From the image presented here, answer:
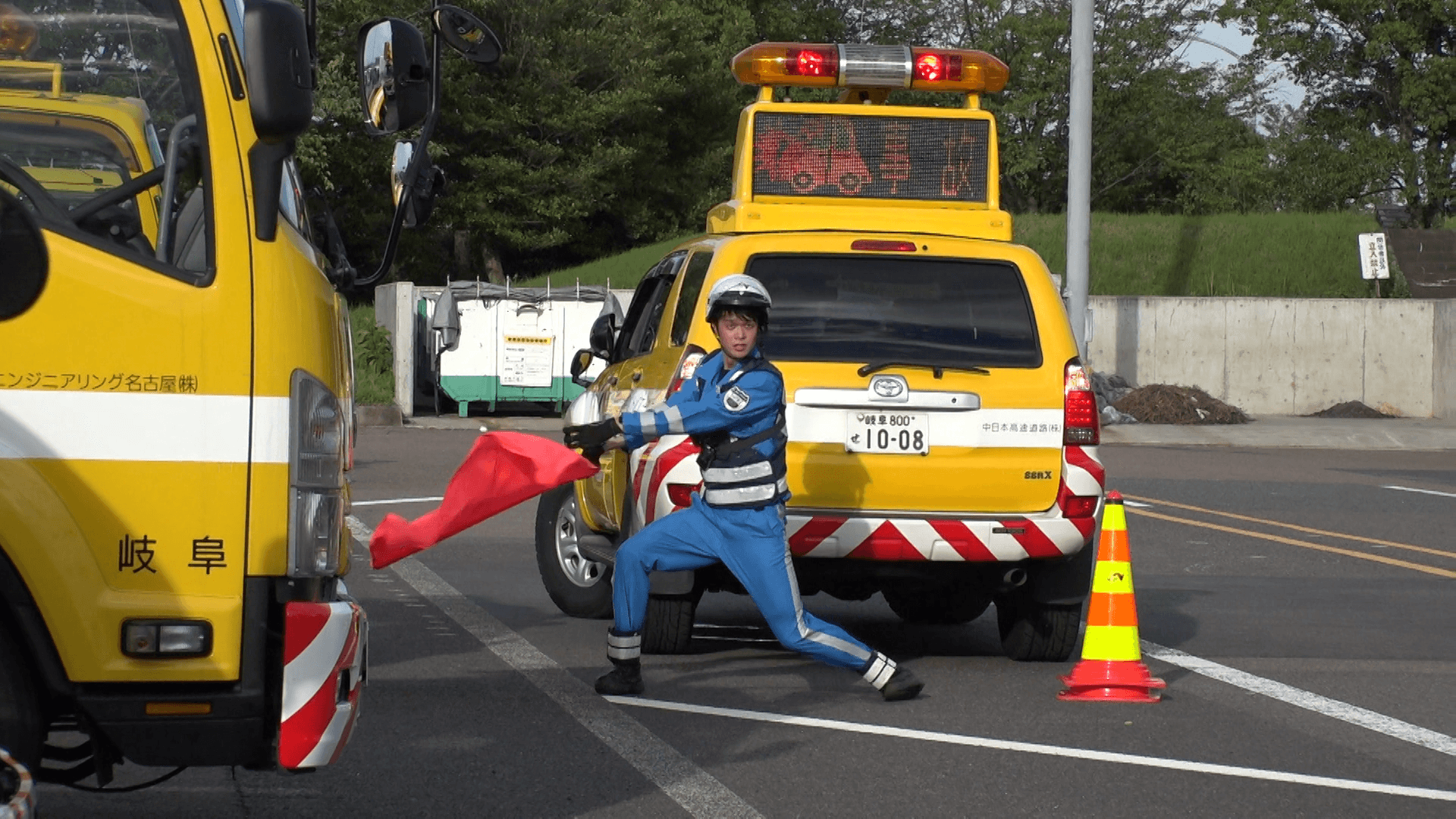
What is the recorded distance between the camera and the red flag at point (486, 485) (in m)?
5.70

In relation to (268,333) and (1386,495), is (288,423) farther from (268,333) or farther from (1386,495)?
(1386,495)

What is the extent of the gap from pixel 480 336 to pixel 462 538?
555 inches

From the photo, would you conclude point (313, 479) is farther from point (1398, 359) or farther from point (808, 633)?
point (1398, 359)

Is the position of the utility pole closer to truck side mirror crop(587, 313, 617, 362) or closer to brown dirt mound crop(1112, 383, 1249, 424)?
brown dirt mound crop(1112, 383, 1249, 424)

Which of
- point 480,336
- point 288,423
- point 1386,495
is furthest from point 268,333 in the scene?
point 480,336

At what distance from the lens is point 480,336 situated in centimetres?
2683

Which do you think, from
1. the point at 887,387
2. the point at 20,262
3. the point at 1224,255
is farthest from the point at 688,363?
the point at 1224,255

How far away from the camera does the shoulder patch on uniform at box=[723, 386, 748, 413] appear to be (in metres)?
7.00

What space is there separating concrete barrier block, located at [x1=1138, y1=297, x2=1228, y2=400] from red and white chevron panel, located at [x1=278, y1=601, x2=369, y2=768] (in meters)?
27.3

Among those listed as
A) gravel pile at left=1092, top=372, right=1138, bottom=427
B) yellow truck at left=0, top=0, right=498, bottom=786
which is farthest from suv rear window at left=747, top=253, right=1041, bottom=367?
gravel pile at left=1092, top=372, right=1138, bottom=427

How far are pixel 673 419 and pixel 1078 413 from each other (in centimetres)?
204

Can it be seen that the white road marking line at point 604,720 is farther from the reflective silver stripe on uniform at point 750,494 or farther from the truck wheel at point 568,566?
the reflective silver stripe on uniform at point 750,494

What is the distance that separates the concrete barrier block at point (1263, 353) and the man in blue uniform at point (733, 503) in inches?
954

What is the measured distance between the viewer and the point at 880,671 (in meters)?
7.32
